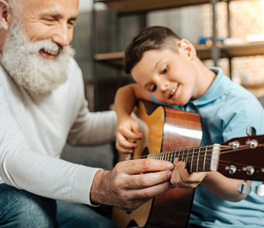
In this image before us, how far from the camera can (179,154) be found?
798mm

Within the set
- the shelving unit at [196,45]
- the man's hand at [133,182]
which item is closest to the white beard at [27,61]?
the man's hand at [133,182]

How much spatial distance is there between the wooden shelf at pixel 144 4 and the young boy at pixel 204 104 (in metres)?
1.79

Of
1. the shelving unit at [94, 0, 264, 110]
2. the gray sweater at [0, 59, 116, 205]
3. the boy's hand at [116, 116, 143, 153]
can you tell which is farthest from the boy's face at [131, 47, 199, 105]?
the shelving unit at [94, 0, 264, 110]

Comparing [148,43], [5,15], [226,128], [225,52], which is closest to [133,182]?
[226,128]

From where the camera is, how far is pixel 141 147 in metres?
1.22

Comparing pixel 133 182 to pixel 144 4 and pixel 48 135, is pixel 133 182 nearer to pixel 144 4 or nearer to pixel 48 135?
pixel 48 135

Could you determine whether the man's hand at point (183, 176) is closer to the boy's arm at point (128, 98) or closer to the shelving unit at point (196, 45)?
the boy's arm at point (128, 98)

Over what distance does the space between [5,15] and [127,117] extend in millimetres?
581

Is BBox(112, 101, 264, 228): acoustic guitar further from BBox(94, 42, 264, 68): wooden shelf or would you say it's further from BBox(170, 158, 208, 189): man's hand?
BBox(94, 42, 264, 68): wooden shelf

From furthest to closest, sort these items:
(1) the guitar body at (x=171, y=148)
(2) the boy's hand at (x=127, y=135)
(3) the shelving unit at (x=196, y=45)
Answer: (3) the shelving unit at (x=196, y=45) → (2) the boy's hand at (x=127, y=135) → (1) the guitar body at (x=171, y=148)

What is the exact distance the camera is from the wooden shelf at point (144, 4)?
292 cm

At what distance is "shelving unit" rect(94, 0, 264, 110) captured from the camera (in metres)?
2.50

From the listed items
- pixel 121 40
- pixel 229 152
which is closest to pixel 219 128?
pixel 229 152

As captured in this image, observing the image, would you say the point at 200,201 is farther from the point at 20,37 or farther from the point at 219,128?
the point at 20,37
